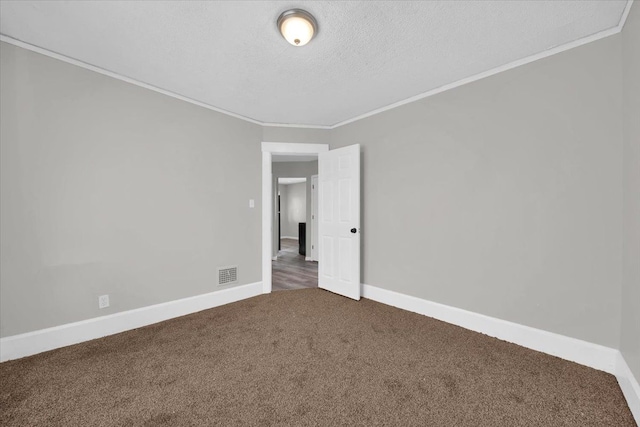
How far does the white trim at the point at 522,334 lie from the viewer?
6.21 ft

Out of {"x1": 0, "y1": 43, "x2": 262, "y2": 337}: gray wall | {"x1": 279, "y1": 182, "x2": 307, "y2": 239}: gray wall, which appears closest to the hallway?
{"x1": 0, "y1": 43, "x2": 262, "y2": 337}: gray wall

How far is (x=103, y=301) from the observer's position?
7.90 ft

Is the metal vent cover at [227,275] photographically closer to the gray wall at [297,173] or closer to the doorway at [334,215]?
the doorway at [334,215]

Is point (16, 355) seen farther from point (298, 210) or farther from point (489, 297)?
point (298, 210)

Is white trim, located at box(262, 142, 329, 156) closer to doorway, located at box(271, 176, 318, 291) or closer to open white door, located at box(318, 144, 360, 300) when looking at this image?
open white door, located at box(318, 144, 360, 300)

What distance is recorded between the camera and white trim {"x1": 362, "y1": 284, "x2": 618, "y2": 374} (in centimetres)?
189

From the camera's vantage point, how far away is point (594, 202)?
76.0 inches

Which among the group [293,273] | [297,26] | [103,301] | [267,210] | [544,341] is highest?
[297,26]

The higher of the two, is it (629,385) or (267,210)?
(267,210)

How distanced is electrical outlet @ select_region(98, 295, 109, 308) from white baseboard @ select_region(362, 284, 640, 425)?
3.12m

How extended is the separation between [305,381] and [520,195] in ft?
7.69

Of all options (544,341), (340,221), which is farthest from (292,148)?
(544,341)

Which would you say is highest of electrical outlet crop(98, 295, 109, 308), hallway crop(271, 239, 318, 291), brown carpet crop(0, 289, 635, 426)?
electrical outlet crop(98, 295, 109, 308)

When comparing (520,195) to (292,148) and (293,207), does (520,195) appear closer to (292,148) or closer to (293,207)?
(292,148)
